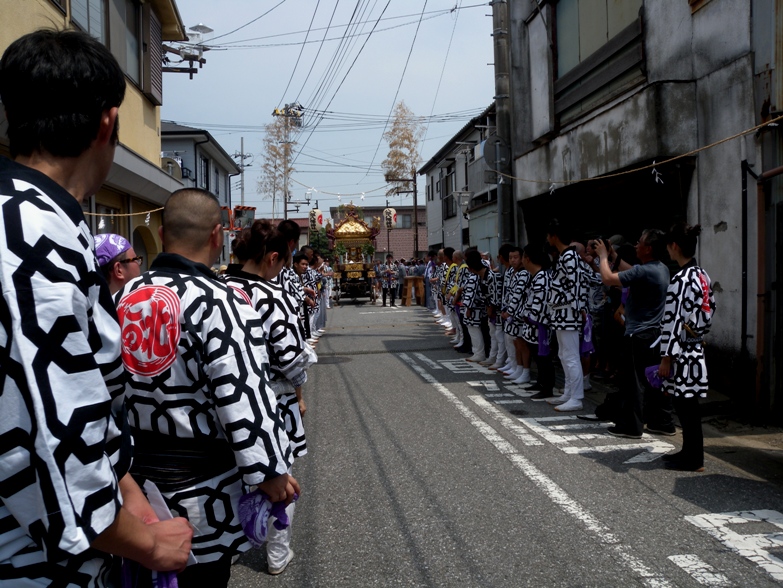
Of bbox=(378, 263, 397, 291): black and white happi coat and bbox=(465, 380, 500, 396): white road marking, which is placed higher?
bbox=(378, 263, 397, 291): black and white happi coat

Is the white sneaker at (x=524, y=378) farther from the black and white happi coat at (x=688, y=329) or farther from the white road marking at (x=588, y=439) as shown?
the black and white happi coat at (x=688, y=329)

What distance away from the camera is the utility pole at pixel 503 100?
12.5 metres

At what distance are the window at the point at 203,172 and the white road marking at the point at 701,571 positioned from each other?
27072mm

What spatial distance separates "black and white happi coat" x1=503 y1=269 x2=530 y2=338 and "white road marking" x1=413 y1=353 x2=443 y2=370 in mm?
1911

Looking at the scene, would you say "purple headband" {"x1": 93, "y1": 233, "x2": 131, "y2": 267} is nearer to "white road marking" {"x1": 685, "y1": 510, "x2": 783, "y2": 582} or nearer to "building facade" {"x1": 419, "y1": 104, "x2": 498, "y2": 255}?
"white road marking" {"x1": 685, "y1": 510, "x2": 783, "y2": 582}

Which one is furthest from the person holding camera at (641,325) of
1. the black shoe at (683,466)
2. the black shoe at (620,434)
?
the black shoe at (683,466)

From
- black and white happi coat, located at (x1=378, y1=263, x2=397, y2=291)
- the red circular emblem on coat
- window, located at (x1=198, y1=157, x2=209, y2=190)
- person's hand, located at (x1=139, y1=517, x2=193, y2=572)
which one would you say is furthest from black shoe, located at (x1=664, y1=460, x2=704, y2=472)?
window, located at (x1=198, y1=157, x2=209, y2=190)

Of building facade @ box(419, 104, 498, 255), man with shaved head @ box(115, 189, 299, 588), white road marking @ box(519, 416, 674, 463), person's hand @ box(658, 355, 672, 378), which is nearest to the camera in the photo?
man with shaved head @ box(115, 189, 299, 588)

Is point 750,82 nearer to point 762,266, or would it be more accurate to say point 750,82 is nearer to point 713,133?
point 713,133

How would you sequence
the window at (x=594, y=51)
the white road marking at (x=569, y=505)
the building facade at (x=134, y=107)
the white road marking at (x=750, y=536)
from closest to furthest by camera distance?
the white road marking at (x=569, y=505)
the white road marking at (x=750, y=536)
the window at (x=594, y=51)
the building facade at (x=134, y=107)

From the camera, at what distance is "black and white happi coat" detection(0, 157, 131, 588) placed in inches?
49.6

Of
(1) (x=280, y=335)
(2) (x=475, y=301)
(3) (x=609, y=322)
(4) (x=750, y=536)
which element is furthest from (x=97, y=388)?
(2) (x=475, y=301)

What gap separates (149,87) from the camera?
584 inches

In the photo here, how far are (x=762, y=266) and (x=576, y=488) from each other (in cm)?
356
